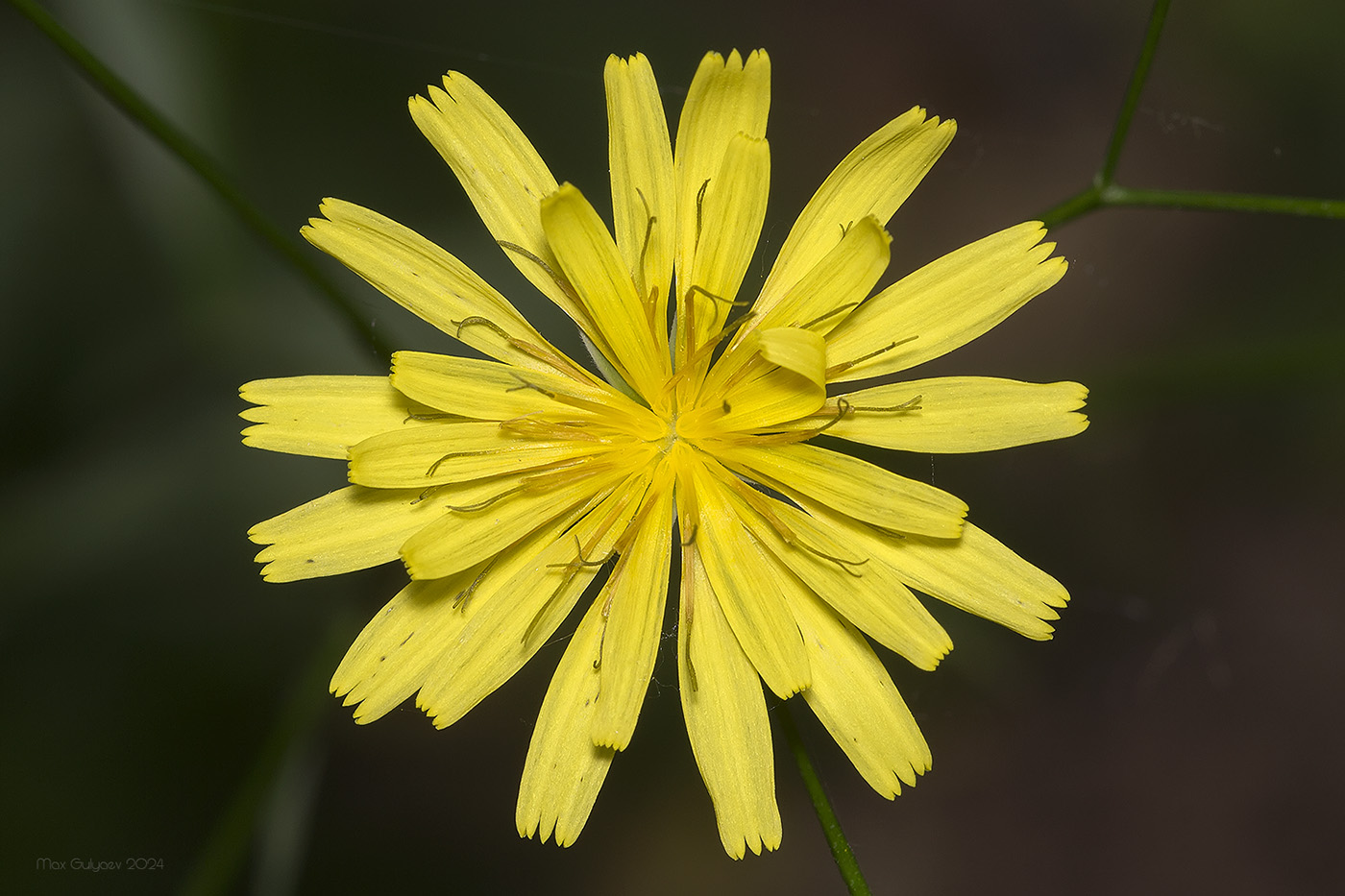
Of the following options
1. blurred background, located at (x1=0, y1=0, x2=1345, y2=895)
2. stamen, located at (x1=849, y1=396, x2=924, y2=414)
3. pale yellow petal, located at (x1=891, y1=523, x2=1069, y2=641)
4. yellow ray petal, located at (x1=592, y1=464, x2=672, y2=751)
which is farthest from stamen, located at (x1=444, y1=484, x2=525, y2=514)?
blurred background, located at (x1=0, y1=0, x2=1345, y2=895)

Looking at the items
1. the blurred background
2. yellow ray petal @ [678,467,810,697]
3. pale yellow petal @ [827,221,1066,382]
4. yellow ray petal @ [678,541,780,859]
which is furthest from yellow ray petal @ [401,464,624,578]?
the blurred background

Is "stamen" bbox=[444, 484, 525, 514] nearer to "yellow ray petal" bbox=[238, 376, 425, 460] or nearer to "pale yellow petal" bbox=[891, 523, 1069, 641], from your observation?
"yellow ray petal" bbox=[238, 376, 425, 460]

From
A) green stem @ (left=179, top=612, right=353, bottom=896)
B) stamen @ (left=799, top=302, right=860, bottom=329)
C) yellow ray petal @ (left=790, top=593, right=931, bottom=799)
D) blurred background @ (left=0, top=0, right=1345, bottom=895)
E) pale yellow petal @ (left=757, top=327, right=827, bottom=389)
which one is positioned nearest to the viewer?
pale yellow petal @ (left=757, top=327, right=827, bottom=389)

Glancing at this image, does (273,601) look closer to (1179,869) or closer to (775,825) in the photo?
(775,825)

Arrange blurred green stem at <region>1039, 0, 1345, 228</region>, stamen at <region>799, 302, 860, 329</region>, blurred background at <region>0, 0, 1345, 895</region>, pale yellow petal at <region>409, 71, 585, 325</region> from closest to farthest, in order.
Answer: stamen at <region>799, 302, 860, 329</region>, pale yellow petal at <region>409, 71, 585, 325</region>, blurred green stem at <region>1039, 0, 1345, 228</region>, blurred background at <region>0, 0, 1345, 895</region>

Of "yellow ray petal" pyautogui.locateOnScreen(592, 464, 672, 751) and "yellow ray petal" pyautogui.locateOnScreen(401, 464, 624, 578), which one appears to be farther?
"yellow ray petal" pyautogui.locateOnScreen(592, 464, 672, 751)

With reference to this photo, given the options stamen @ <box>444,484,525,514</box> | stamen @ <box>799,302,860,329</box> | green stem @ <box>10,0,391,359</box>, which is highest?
green stem @ <box>10,0,391,359</box>

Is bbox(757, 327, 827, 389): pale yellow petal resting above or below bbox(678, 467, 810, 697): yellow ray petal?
above

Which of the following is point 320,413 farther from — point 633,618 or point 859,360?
point 859,360
